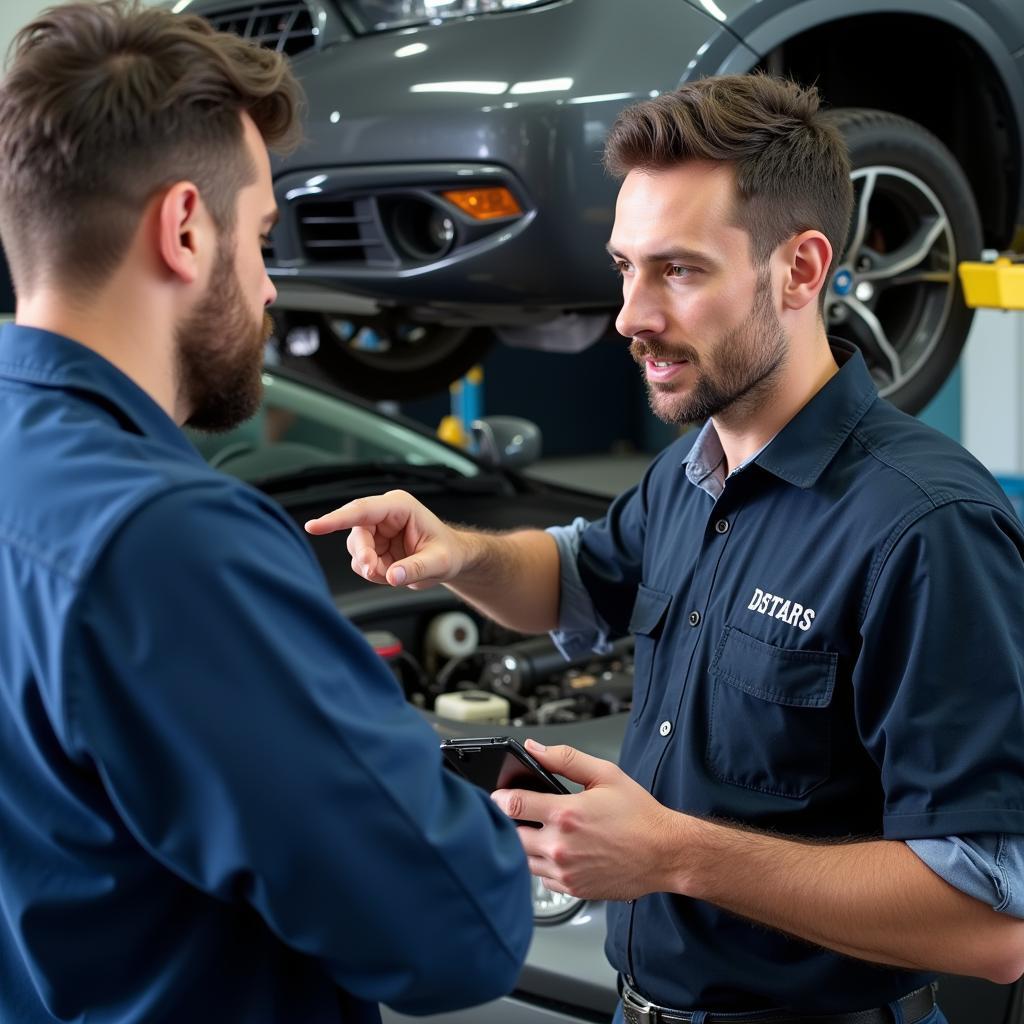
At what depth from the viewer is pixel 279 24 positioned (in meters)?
2.62

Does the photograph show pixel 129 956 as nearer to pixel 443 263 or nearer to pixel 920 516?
pixel 920 516

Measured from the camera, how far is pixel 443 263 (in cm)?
235

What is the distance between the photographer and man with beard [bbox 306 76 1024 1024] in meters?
1.14

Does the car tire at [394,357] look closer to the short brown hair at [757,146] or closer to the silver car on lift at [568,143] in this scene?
the silver car on lift at [568,143]

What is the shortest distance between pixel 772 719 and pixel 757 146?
1.90 ft

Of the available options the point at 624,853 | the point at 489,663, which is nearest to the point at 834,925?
the point at 624,853

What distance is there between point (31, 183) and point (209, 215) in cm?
12

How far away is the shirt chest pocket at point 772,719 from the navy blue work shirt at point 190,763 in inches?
17.7

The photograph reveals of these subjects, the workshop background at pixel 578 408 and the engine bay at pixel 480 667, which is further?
the workshop background at pixel 578 408

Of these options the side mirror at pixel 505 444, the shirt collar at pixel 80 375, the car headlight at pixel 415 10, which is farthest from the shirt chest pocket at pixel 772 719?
the side mirror at pixel 505 444

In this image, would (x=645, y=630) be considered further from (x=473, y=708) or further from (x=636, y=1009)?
(x=473, y=708)

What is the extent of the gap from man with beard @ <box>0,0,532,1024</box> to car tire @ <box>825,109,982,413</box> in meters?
1.57

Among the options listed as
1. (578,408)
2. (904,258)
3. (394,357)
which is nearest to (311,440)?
(394,357)

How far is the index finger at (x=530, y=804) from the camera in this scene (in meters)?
1.13
